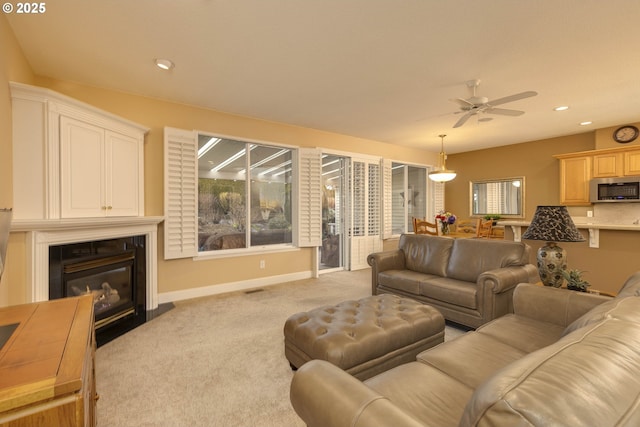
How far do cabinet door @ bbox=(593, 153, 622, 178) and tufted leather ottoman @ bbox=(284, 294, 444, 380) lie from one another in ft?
16.5

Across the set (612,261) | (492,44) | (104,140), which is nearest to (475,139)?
(612,261)

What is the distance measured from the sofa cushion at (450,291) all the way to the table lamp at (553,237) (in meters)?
0.60

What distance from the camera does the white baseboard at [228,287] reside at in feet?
12.4

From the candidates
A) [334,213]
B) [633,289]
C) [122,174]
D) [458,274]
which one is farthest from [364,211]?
[633,289]

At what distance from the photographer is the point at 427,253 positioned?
3.62m

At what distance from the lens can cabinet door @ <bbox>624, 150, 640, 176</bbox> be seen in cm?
459

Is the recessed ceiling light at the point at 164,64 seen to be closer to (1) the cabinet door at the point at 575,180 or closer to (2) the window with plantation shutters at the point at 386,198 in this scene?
(2) the window with plantation shutters at the point at 386,198

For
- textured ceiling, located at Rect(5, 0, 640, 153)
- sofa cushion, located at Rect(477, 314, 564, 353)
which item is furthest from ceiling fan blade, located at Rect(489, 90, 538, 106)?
sofa cushion, located at Rect(477, 314, 564, 353)

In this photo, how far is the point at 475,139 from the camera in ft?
19.5

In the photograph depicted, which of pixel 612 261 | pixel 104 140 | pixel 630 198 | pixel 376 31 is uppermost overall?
pixel 376 31

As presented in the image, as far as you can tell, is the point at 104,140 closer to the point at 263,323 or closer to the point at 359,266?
the point at 263,323

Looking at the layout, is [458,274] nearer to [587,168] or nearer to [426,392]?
[426,392]

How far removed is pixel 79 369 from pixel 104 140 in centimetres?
271

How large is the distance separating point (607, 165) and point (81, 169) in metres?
7.49
